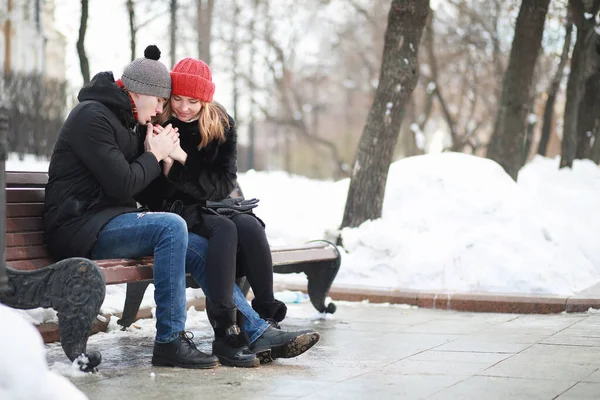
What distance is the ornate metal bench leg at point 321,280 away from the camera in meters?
7.37

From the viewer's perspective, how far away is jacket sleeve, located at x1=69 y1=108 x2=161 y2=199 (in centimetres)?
502

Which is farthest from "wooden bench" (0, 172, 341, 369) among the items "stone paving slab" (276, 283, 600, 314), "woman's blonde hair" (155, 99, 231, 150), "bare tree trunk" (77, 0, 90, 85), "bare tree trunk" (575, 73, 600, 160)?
"bare tree trunk" (575, 73, 600, 160)

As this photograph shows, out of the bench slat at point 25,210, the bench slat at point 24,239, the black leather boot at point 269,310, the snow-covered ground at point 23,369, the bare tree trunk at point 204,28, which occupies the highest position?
the bare tree trunk at point 204,28

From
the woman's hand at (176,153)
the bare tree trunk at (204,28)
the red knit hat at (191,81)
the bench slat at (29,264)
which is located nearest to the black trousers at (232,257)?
the woman's hand at (176,153)

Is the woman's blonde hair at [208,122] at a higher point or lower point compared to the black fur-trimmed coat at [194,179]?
higher

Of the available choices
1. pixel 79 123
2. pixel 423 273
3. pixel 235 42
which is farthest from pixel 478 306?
pixel 235 42

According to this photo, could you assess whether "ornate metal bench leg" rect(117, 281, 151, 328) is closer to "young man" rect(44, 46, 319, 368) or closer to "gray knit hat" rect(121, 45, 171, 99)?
"young man" rect(44, 46, 319, 368)

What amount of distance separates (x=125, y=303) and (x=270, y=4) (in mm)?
26364

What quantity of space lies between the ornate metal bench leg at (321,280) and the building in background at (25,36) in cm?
2725

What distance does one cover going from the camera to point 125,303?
6.25 metres

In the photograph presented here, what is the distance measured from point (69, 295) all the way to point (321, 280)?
296 cm

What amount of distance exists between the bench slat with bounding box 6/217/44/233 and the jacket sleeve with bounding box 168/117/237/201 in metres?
0.77

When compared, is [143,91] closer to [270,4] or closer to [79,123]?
[79,123]

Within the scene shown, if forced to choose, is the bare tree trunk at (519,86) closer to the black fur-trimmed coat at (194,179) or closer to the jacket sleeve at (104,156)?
the black fur-trimmed coat at (194,179)
